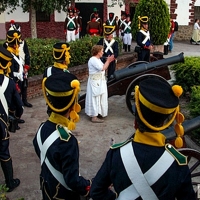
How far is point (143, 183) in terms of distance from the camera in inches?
100

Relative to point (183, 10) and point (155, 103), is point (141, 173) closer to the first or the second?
point (155, 103)

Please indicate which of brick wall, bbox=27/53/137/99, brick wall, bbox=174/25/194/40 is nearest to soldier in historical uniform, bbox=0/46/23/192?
brick wall, bbox=27/53/137/99

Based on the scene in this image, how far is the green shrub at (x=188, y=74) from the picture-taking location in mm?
8310

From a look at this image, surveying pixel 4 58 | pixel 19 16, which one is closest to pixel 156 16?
pixel 19 16

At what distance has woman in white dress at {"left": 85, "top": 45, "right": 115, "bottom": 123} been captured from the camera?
727 centimetres

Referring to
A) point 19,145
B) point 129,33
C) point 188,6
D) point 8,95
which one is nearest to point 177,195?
point 8,95

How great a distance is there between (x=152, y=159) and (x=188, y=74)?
20.1 feet

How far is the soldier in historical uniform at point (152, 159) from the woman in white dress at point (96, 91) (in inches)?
183

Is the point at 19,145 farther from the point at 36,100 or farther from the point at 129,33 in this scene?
the point at 129,33

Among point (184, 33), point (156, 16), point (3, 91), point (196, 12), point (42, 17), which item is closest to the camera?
point (3, 91)

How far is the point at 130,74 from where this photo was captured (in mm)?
7535

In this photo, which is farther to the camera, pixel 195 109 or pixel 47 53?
pixel 47 53

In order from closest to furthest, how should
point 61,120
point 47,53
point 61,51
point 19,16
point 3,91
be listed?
point 61,120 < point 3,91 < point 61,51 < point 47,53 < point 19,16

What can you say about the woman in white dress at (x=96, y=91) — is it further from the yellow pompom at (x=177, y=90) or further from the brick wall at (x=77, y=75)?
the yellow pompom at (x=177, y=90)
